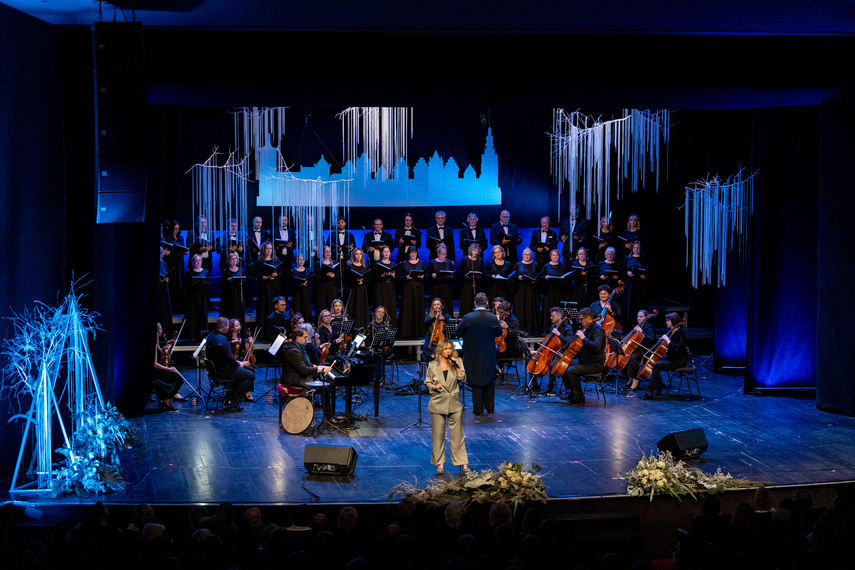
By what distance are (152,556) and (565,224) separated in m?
11.8

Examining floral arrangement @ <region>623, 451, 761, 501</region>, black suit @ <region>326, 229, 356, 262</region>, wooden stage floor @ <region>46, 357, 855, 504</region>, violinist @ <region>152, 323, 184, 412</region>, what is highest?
black suit @ <region>326, 229, 356, 262</region>

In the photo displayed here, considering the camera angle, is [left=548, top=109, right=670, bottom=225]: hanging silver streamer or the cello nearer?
the cello

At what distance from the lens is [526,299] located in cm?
1506

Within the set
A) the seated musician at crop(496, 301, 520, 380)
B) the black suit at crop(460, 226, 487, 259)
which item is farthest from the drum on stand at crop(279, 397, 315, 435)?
the black suit at crop(460, 226, 487, 259)

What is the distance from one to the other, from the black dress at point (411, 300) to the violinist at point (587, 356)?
375 centimetres

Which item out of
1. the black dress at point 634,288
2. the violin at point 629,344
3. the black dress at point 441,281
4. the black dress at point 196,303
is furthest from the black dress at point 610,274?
the black dress at point 196,303

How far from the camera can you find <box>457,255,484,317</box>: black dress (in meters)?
15.0

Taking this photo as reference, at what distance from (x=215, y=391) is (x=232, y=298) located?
2773 mm

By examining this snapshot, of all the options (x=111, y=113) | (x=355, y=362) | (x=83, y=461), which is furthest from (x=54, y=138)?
(x=355, y=362)

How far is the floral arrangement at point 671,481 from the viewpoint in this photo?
7625mm

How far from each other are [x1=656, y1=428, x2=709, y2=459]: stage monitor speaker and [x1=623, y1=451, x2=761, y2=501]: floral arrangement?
53 centimetres

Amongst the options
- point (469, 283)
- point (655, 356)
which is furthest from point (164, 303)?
point (655, 356)

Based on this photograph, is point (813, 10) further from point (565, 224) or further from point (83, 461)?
point (83, 461)

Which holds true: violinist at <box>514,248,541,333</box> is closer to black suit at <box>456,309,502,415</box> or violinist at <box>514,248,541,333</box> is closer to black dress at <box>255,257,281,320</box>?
black dress at <box>255,257,281,320</box>
